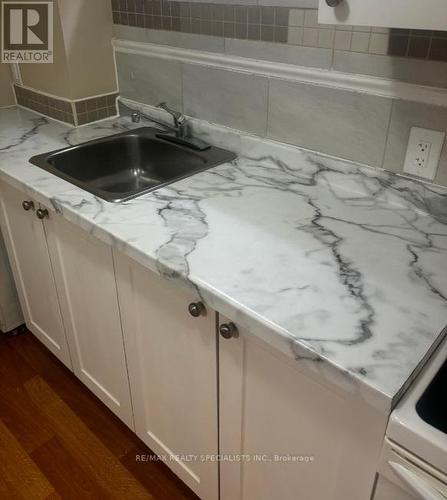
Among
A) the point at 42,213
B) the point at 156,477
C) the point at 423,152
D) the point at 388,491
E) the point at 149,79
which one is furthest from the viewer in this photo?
the point at 149,79

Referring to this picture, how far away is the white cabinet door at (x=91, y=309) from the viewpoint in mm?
1267

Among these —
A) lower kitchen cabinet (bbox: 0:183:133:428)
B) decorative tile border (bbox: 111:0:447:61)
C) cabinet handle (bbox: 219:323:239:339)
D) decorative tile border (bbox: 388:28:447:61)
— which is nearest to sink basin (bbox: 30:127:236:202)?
lower kitchen cabinet (bbox: 0:183:133:428)

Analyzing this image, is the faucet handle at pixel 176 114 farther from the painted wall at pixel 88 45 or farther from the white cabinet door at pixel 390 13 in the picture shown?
the white cabinet door at pixel 390 13

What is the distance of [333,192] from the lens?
50.2 inches

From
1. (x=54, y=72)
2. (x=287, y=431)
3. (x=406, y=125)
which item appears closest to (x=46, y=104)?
(x=54, y=72)

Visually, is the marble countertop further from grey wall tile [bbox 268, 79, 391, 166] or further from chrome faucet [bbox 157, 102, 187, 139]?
chrome faucet [bbox 157, 102, 187, 139]

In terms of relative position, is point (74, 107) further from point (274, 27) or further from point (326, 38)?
point (326, 38)

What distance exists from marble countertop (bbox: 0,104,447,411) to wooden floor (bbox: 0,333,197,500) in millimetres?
853

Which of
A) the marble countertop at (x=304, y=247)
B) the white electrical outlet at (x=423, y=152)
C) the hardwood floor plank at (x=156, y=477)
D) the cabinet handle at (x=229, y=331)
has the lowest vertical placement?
the hardwood floor plank at (x=156, y=477)

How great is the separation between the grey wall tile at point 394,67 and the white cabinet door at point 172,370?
28.0 inches

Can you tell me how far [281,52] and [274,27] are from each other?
70mm

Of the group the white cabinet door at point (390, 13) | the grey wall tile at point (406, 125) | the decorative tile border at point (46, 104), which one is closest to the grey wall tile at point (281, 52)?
the grey wall tile at point (406, 125)

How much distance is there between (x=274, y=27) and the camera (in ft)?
4.25

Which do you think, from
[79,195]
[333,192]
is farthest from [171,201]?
[333,192]
